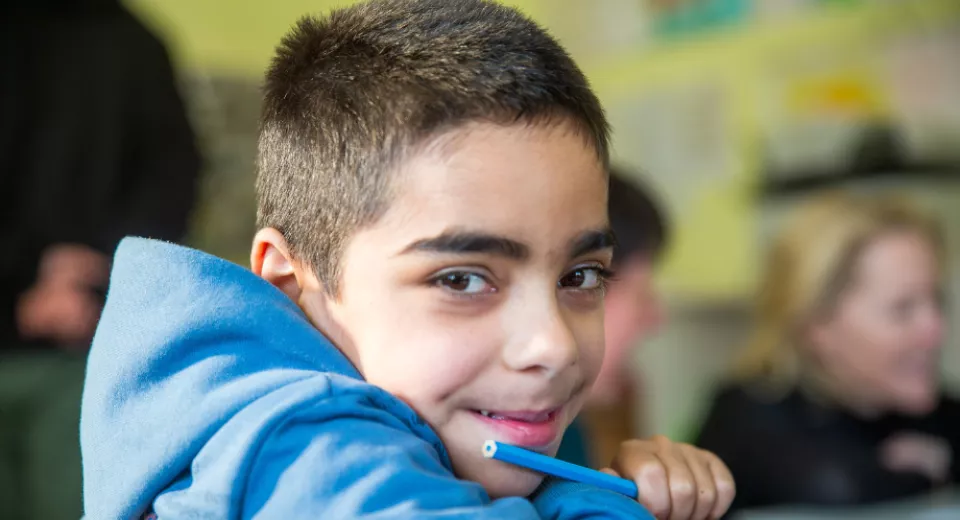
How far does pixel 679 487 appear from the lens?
2.27 ft

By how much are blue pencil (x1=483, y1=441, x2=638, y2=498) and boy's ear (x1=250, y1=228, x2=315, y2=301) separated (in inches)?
7.0

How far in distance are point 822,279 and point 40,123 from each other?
171 centimetres

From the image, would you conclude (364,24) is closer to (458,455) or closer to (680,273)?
(458,455)

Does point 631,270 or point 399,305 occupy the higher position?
point 399,305

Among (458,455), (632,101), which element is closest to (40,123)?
(458,455)

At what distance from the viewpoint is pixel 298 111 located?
26.5 inches

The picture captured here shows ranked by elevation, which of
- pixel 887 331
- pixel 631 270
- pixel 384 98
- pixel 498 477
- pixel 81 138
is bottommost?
pixel 887 331

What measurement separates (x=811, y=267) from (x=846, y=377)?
0.83 feet

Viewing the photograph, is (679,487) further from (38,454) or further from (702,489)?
(38,454)

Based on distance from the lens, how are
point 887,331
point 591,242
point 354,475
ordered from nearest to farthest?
point 354,475 < point 591,242 < point 887,331

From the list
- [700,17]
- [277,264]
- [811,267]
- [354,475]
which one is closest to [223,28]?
[700,17]

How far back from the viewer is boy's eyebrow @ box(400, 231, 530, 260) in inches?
22.9

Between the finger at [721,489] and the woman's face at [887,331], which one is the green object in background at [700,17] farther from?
the finger at [721,489]

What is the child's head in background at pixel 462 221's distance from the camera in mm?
589
